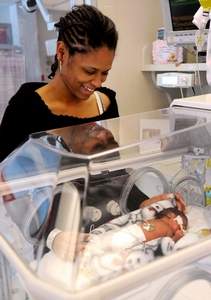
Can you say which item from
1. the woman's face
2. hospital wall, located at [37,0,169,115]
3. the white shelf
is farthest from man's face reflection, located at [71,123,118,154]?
hospital wall, located at [37,0,169,115]

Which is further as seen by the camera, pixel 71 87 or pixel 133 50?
pixel 133 50

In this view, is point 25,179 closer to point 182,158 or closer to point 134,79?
point 182,158

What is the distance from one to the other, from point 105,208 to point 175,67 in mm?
1238

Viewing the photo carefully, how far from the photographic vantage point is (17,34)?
7.44 ft

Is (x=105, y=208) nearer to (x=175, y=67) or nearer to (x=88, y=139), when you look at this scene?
(x=88, y=139)

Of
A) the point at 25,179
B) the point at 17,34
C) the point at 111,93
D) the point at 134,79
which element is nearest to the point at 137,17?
the point at 134,79

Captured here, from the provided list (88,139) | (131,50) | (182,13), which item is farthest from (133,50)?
(88,139)

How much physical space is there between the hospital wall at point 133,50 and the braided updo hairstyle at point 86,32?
1.01 m

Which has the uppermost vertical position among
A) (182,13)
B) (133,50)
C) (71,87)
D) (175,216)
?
(182,13)

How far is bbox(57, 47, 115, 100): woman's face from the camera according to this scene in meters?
1.07

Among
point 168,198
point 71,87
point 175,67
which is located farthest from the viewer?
point 175,67

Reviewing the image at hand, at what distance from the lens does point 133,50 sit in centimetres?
220

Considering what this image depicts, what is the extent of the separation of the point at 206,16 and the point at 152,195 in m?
0.61

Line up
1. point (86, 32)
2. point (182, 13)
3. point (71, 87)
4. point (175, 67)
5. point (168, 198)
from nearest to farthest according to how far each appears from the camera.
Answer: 1. point (168, 198)
2. point (86, 32)
3. point (71, 87)
4. point (182, 13)
5. point (175, 67)
